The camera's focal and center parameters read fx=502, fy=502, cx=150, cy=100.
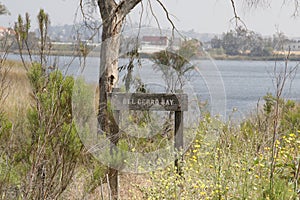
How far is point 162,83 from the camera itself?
557 cm

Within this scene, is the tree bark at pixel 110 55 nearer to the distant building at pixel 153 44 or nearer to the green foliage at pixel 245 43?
the distant building at pixel 153 44

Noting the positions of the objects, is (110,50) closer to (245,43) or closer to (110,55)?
(110,55)

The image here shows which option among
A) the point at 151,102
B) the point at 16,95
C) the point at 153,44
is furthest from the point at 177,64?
the point at 16,95

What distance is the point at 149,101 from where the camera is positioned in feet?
17.4

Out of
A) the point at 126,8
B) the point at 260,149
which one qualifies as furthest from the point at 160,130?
the point at 126,8

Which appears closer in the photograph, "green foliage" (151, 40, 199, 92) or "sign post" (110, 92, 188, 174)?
"sign post" (110, 92, 188, 174)

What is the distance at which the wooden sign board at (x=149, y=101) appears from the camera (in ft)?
17.1

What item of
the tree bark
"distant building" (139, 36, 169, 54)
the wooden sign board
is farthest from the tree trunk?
"distant building" (139, 36, 169, 54)

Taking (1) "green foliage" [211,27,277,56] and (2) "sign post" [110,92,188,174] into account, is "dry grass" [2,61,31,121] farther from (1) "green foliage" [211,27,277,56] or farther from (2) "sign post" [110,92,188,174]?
(1) "green foliage" [211,27,277,56]

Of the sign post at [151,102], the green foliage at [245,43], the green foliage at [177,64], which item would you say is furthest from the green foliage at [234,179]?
the green foliage at [245,43]

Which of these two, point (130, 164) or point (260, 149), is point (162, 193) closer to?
point (130, 164)

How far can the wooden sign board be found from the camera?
17.1 feet

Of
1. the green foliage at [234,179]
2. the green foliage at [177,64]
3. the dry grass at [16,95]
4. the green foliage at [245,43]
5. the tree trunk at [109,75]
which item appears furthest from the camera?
the dry grass at [16,95]

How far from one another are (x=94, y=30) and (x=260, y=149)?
2270 millimetres
